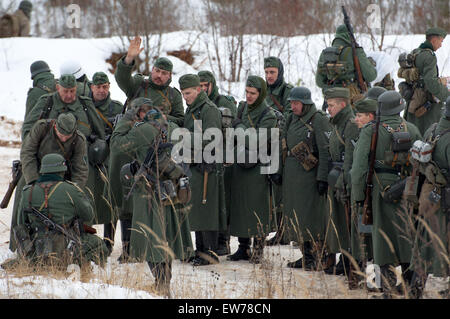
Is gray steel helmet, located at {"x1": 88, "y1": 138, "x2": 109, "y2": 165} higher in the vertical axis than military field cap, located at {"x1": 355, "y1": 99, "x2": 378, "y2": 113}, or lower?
lower

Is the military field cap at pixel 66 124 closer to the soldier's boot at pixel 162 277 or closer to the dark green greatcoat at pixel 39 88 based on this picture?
the dark green greatcoat at pixel 39 88

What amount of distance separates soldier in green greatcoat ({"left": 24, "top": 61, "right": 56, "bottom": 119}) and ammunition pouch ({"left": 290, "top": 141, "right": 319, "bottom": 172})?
2867 millimetres

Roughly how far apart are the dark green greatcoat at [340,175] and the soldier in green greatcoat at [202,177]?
124cm

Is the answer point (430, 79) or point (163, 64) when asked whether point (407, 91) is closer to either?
point (430, 79)

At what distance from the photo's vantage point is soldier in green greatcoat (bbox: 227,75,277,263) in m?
7.16

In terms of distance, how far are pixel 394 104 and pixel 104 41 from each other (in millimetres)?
14807

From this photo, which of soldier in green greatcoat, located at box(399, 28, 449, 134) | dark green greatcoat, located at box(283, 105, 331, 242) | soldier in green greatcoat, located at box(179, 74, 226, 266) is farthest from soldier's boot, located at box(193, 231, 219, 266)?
soldier in green greatcoat, located at box(399, 28, 449, 134)

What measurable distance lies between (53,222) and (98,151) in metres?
1.58

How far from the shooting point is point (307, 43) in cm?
1742

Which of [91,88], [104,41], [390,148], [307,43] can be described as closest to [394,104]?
[390,148]

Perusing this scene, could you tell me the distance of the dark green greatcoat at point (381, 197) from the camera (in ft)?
18.2

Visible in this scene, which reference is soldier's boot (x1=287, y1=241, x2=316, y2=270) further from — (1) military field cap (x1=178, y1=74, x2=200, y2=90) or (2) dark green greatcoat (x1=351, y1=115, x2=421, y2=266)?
(1) military field cap (x1=178, y1=74, x2=200, y2=90)

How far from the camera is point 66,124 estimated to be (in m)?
6.59

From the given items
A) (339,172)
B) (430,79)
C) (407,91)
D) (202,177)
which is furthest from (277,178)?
(407,91)
